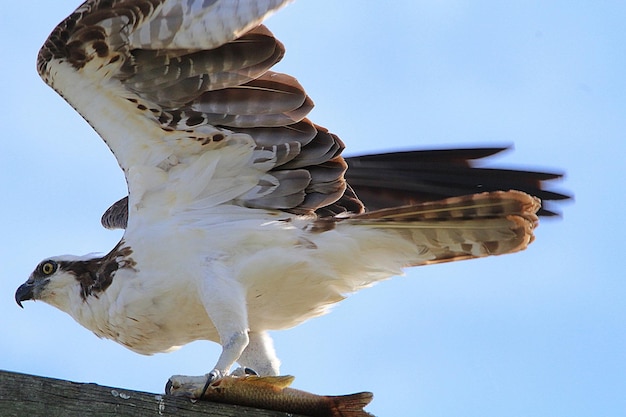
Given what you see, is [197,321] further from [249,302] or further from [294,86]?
[294,86]

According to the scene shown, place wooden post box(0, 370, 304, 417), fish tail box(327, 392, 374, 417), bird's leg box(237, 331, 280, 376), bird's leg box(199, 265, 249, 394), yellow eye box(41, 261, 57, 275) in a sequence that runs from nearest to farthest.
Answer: wooden post box(0, 370, 304, 417)
fish tail box(327, 392, 374, 417)
bird's leg box(199, 265, 249, 394)
bird's leg box(237, 331, 280, 376)
yellow eye box(41, 261, 57, 275)

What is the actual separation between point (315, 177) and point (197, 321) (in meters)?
0.99

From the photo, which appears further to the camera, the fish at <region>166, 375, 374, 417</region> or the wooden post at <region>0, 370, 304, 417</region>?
the fish at <region>166, 375, 374, 417</region>

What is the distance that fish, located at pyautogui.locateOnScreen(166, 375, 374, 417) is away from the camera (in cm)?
390

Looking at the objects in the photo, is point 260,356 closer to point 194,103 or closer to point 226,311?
point 226,311

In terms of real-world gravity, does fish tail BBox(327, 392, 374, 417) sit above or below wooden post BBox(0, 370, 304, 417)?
above

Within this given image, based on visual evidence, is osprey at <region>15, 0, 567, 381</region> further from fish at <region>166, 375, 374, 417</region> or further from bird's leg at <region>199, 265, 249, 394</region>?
fish at <region>166, 375, 374, 417</region>

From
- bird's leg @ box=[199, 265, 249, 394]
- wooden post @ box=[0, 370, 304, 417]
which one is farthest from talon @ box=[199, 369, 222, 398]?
wooden post @ box=[0, 370, 304, 417]

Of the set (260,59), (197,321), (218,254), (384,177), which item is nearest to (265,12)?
(260,59)

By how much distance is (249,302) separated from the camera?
17.0ft

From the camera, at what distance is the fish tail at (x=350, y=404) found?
388 cm

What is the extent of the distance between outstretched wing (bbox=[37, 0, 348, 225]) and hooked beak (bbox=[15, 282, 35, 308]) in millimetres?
868

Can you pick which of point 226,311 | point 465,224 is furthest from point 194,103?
point 465,224

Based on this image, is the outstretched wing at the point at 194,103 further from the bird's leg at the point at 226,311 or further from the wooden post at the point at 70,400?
the wooden post at the point at 70,400
